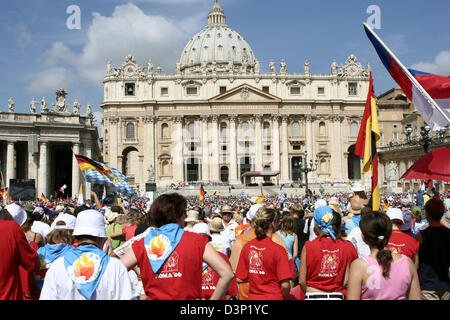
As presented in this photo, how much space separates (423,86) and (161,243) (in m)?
5.61

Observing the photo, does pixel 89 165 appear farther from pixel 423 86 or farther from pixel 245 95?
pixel 245 95

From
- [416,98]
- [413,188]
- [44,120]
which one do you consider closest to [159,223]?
[416,98]

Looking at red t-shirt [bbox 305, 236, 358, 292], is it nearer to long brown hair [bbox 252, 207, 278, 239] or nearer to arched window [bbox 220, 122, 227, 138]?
long brown hair [bbox 252, 207, 278, 239]

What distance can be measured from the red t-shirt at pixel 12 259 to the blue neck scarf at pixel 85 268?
Result: 45.5 inches

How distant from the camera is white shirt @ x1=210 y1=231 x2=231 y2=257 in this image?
6.54 m

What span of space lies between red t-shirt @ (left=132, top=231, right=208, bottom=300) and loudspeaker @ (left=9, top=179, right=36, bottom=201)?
1010 inches

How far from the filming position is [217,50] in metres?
107

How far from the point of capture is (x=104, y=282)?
11.9ft

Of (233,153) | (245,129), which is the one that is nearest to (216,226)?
(233,153)

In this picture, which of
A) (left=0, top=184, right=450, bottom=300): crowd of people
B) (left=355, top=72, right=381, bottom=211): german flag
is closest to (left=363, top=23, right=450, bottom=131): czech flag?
(left=355, top=72, right=381, bottom=211): german flag

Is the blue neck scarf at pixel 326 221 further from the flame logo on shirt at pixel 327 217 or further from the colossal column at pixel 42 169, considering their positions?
the colossal column at pixel 42 169

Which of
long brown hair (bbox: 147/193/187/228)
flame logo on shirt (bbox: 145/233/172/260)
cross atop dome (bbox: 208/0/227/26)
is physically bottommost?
flame logo on shirt (bbox: 145/233/172/260)
